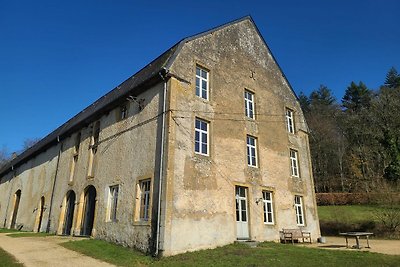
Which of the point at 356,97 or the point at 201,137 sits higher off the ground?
the point at 356,97

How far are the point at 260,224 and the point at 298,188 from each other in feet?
16.2

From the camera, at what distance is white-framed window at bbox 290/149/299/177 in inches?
766

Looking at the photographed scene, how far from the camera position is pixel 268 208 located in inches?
651

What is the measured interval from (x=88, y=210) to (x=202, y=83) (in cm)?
1006

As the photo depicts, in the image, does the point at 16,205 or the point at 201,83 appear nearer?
the point at 201,83

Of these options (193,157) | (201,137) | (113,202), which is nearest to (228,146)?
(201,137)

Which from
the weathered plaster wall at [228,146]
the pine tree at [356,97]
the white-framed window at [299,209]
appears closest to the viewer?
the weathered plaster wall at [228,146]

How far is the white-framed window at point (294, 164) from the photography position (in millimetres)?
19453

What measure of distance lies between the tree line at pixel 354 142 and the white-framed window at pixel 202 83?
2444 cm

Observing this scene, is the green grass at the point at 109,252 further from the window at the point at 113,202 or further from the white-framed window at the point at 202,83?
the white-framed window at the point at 202,83

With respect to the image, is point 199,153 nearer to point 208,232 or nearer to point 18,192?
point 208,232

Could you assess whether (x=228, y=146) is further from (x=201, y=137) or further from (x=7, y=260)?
(x=7, y=260)

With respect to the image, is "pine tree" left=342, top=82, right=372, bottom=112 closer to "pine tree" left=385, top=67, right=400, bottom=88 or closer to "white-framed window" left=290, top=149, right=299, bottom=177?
"pine tree" left=385, top=67, right=400, bottom=88

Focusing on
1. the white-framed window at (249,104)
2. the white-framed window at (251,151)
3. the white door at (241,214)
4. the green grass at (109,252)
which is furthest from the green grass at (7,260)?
the white-framed window at (249,104)
